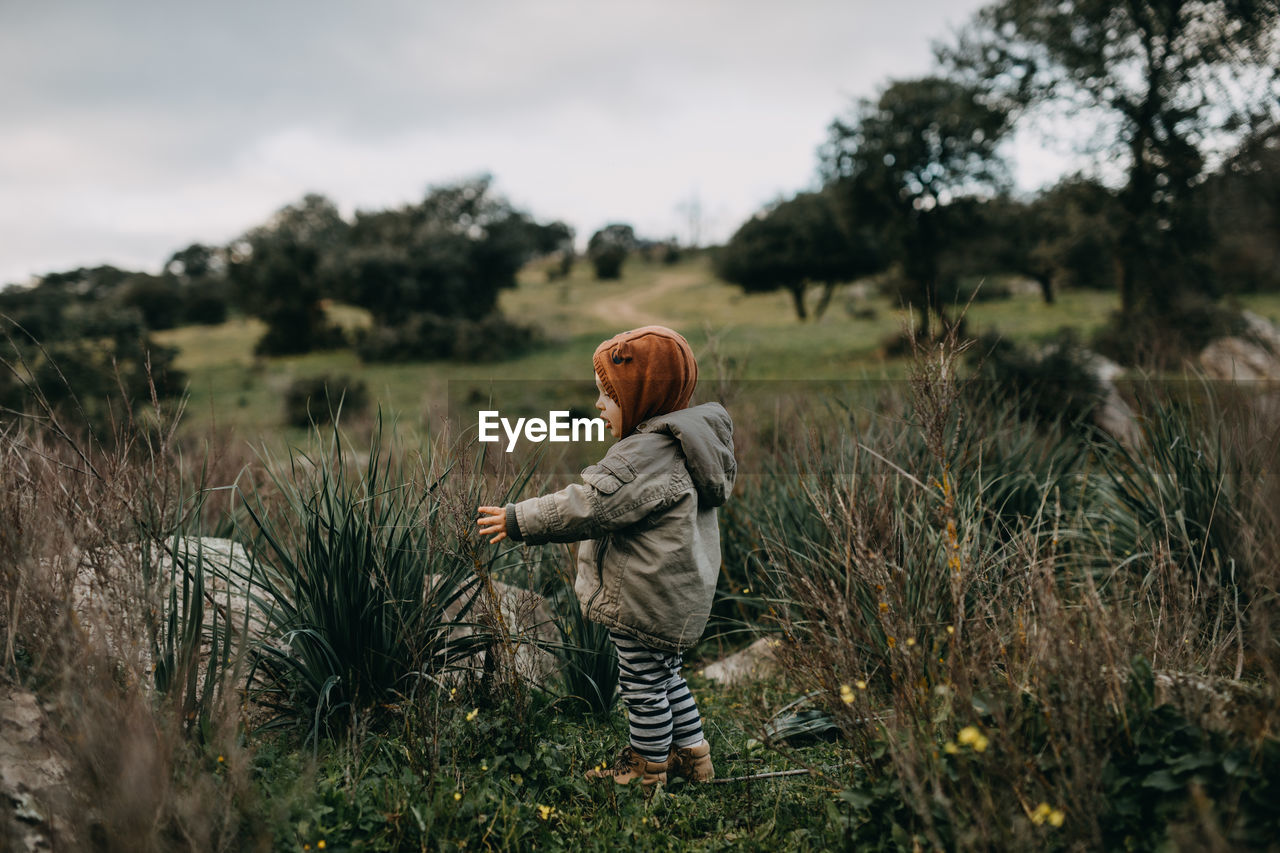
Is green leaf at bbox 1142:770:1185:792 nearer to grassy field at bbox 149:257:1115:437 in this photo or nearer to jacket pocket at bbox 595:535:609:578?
jacket pocket at bbox 595:535:609:578

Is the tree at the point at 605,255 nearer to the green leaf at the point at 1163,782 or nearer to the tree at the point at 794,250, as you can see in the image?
the tree at the point at 794,250

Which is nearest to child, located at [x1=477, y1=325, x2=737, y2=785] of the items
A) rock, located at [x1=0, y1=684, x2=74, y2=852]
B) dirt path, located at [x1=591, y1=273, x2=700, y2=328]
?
rock, located at [x1=0, y1=684, x2=74, y2=852]

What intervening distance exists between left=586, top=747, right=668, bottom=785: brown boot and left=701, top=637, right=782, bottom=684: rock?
42.0 inches

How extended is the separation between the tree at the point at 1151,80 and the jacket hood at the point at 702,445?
15752 mm

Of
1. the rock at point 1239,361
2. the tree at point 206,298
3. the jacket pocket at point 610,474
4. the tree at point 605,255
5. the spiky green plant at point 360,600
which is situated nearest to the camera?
the jacket pocket at point 610,474

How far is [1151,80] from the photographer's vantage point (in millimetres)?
14453

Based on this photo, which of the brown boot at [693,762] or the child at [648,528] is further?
the brown boot at [693,762]

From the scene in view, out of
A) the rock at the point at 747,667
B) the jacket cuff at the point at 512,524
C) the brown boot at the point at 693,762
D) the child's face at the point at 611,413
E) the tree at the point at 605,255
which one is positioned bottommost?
the rock at the point at 747,667

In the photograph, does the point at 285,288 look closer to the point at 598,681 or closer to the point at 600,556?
→ the point at 598,681

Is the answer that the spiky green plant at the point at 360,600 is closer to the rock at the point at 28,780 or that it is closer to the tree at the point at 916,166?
the rock at the point at 28,780

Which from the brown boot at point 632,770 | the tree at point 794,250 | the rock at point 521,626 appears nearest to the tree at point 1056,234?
the tree at point 794,250

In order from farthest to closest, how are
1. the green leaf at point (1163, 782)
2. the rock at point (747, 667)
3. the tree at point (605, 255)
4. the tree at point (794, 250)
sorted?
the tree at point (605, 255), the tree at point (794, 250), the rock at point (747, 667), the green leaf at point (1163, 782)

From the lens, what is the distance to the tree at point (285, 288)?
27.2m

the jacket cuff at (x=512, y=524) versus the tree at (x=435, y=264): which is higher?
the tree at (x=435, y=264)
